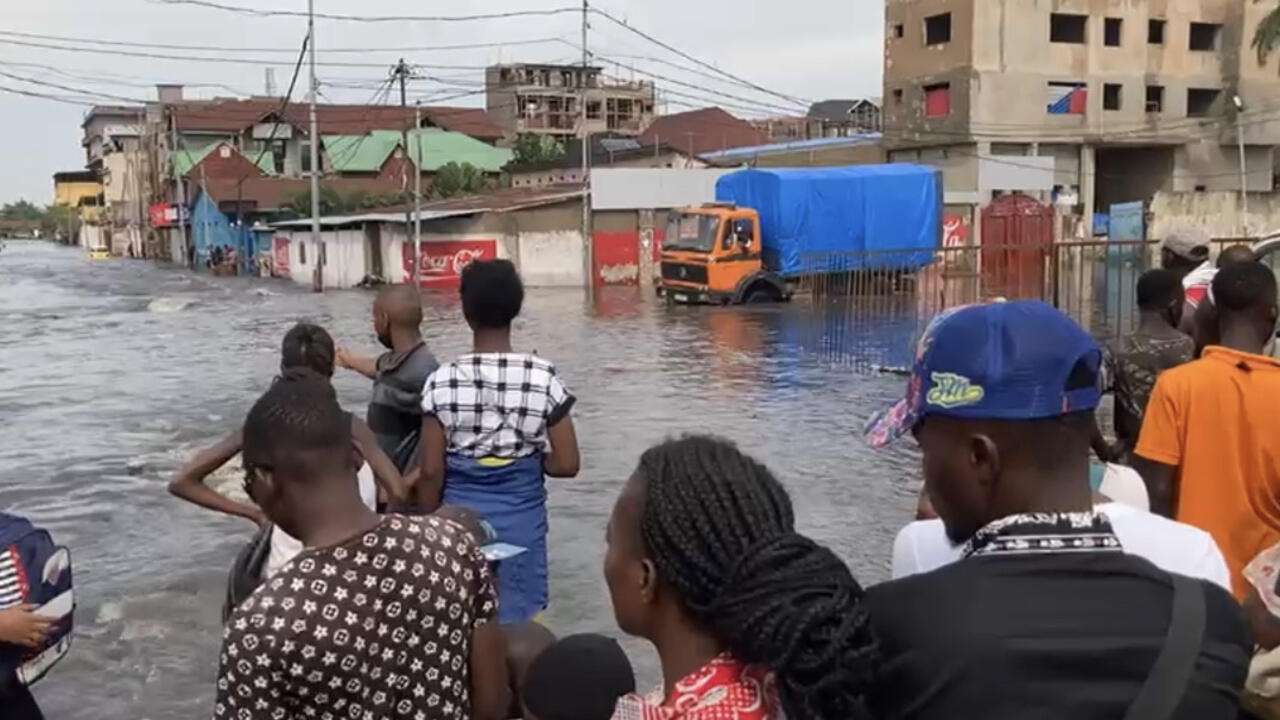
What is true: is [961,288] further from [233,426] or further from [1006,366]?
[1006,366]

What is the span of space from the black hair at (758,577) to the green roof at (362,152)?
71.2 meters

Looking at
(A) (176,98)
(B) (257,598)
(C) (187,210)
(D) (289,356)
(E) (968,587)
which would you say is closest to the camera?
(E) (968,587)

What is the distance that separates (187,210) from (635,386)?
6091cm

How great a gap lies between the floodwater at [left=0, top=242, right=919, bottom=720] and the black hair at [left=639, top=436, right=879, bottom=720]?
4.04 meters

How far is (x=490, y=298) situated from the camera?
13.1 feet

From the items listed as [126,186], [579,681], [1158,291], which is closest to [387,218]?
[1158,291]

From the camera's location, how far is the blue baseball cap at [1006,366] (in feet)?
5.38

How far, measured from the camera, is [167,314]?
30438 millimetres

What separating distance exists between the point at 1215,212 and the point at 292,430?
4239 cm

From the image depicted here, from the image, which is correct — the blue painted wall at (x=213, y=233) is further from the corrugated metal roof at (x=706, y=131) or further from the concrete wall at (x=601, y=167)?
the corrugated metal roof at (x=706, y=131)

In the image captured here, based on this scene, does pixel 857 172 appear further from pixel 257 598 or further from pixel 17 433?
pixel 257 598

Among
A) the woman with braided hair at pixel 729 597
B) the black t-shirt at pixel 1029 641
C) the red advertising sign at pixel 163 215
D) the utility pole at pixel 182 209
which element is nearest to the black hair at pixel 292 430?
the woman with braided hair at pixel 729 597

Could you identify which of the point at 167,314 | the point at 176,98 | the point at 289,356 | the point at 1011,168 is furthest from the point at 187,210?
the point at 289,356

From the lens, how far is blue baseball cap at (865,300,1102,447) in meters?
1.64
